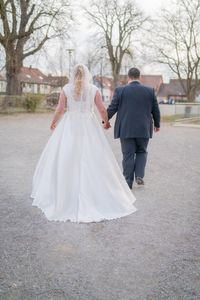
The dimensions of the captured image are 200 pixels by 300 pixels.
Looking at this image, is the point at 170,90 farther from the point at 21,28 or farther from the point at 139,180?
the point at 139,180

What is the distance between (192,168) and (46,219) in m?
4.71

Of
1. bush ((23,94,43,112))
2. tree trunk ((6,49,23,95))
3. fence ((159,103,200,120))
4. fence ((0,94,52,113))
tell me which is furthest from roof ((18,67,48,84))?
fence ((159,103,200,120))

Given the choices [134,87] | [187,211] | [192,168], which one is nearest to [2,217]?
[187,211]

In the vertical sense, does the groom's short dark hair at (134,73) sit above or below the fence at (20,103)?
above

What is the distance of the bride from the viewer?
511 cm

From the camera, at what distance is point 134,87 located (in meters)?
6.30

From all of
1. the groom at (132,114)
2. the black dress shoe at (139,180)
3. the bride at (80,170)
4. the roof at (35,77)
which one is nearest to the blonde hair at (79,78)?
the bride at (80,170)

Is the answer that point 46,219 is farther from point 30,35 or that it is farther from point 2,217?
point 30,35

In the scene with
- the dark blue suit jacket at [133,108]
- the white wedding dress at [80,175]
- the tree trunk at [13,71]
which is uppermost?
the tree trunk at [13,71]

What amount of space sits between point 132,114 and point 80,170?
1505 millimetres

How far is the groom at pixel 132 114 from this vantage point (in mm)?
6309

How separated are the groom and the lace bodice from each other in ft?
2.27

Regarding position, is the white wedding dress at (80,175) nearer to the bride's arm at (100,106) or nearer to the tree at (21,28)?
the bride's arm at (100,106)

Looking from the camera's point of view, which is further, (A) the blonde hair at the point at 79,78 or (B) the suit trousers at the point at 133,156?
(B) the suit trousers at the point at 133,156
